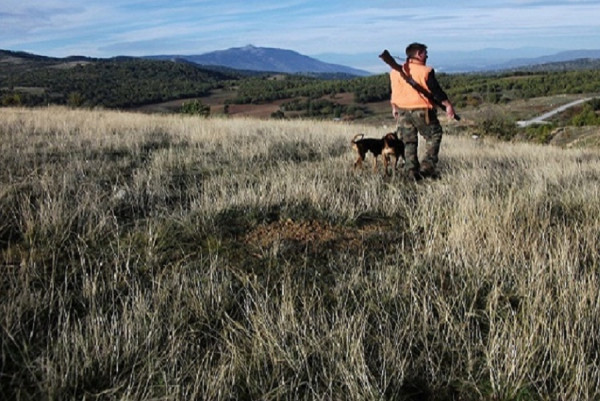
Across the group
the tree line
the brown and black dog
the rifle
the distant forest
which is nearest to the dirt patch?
the brown and black dog

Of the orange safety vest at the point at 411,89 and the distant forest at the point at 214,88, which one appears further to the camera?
the distant forest at the point at 214,88

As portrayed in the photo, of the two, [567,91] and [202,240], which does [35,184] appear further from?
[567,91]

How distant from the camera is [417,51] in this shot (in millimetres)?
6555

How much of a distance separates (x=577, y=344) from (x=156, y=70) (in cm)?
11682

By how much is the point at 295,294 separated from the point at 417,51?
16.2 ft

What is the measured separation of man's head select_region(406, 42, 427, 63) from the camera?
654 centimetres

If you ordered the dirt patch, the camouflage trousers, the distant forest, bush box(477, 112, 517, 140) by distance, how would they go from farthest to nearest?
the distant forest → bush box(477, 112, 517, 140) → the camouflage trousers → the dirt patch

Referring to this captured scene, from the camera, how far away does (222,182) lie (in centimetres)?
573

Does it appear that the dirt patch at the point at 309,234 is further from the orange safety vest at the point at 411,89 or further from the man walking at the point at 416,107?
the orange safety vest at the point at 411,89

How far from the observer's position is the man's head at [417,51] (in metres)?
6.54

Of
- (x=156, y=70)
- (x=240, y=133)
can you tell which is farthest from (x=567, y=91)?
(x=156, y=70)

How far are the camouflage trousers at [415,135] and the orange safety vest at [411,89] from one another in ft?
0.30

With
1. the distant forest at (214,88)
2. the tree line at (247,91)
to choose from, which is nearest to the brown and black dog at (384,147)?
the tree line at (247,91)

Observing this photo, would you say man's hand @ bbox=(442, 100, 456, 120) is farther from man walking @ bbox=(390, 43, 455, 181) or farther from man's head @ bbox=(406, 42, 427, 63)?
man's head @ bbox=(406, 42, 427, 63)
